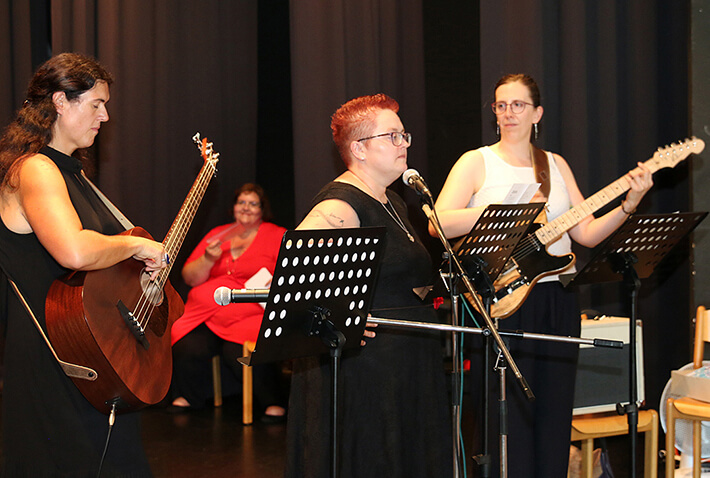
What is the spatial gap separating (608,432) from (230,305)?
2476 millimetres

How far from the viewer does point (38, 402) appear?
73.7 inches

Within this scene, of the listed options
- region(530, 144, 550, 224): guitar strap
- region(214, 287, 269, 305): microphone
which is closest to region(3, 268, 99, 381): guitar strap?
region(214, 287, 269, 305): microphone

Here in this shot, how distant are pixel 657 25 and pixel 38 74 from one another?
3425 millimetres

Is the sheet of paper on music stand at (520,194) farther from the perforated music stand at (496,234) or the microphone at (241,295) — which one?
the microphone at (241,295)

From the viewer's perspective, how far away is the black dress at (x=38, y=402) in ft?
6.11

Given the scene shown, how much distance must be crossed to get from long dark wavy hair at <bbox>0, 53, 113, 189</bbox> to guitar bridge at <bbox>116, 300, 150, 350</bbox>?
18.0 inches

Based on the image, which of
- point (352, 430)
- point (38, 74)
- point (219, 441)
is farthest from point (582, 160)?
point (38, 74)

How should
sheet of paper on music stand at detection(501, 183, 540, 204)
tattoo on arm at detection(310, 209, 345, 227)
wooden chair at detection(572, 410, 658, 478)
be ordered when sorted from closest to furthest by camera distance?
tattoo on arm at detection(310, 209, 345, 227) → sheet of paper on music stand at detection(501, 183, 540, 204) → wooden chair at detection(572, 410, 658, 478)

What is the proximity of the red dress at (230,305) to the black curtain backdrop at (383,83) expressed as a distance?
11.2 inches

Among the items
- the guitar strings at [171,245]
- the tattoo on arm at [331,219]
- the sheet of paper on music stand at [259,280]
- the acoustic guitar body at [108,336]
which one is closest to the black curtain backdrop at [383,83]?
the sheet of paper on music stand at [259,280]

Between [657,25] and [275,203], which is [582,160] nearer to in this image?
[657,25]

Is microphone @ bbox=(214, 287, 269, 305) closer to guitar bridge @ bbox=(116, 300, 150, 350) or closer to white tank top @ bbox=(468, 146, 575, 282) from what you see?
guitar bridge @ bbox=(116, 300, 150, 350)

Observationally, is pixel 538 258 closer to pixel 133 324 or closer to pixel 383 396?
pixel 383 396

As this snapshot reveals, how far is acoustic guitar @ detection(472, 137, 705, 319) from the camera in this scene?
266cm
